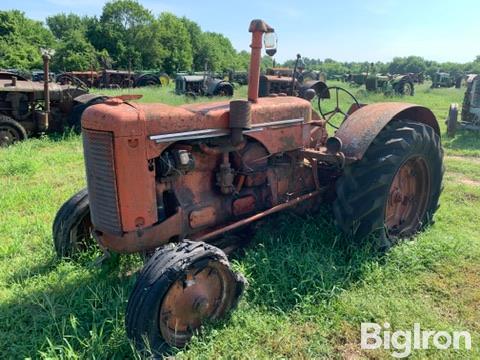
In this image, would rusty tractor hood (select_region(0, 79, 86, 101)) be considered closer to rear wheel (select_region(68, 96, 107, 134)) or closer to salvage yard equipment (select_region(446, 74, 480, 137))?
rear wheel (select_region(68, 96, 107, 134))

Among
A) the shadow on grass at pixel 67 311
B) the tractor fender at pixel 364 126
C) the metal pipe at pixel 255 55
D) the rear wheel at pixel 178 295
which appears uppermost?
the metal pipe at pixel 255 55

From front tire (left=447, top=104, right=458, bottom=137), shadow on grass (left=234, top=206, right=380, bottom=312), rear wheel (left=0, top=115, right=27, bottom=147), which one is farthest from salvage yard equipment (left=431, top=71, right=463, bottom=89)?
shadow on grass (left=234, top=206, right=380, bottom=312)

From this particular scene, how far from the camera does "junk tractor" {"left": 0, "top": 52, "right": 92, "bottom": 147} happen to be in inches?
346

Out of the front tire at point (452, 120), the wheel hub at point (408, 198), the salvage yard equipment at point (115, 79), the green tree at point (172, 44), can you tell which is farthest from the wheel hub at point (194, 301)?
the green tree at point (172, 44)

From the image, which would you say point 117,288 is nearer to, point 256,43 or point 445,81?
point 256,43

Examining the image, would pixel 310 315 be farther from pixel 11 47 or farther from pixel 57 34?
pixel 57 34

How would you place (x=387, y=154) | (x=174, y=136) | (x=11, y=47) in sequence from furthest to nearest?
(x=11, y=47)
(x=387, y=154)
(x=174, y=136)

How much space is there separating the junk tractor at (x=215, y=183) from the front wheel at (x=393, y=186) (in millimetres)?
10

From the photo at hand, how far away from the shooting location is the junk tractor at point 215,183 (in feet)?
8.79

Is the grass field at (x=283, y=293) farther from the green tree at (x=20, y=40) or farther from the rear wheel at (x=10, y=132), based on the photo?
the green tree at (x=20, y=40)

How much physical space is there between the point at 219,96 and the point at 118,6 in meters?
38.6

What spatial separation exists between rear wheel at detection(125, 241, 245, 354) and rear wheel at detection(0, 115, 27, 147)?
7.29 meters

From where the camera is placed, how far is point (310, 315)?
121 inches

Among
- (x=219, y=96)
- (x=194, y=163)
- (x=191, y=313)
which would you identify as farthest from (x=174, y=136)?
(x=219, y=96)
